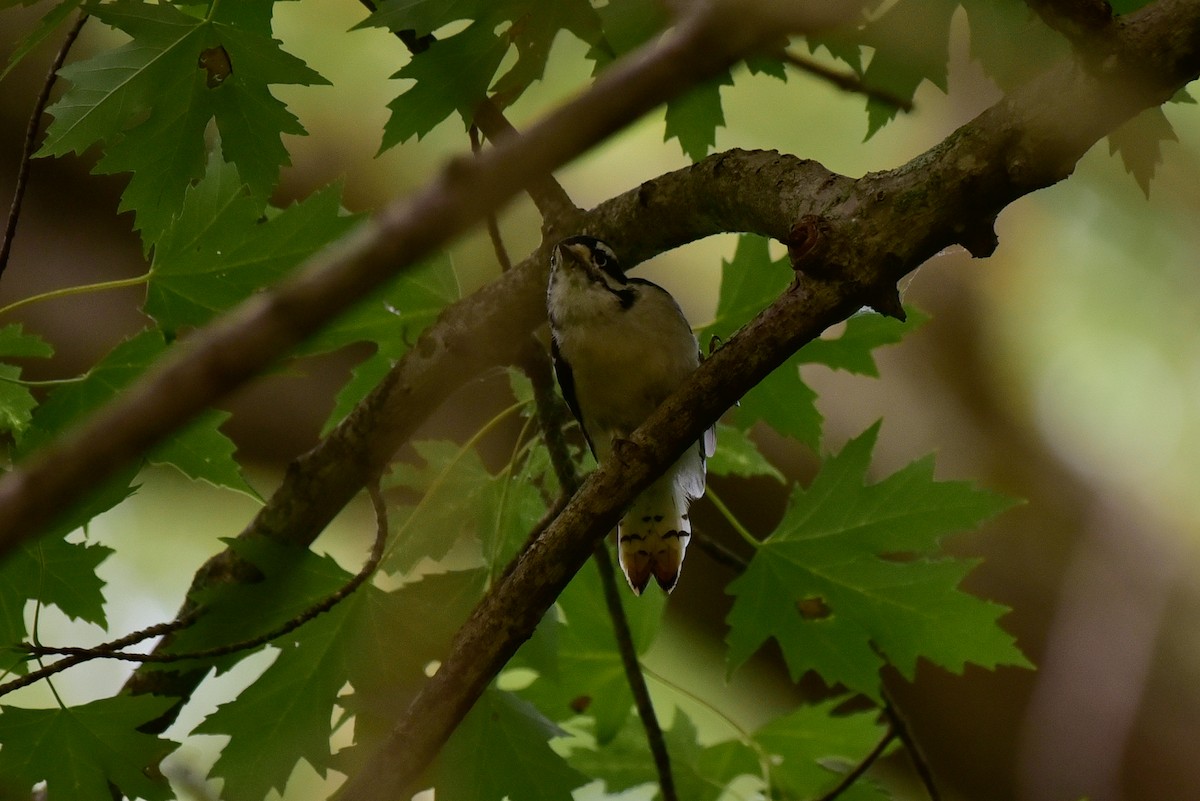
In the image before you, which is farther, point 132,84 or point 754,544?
point 754,544

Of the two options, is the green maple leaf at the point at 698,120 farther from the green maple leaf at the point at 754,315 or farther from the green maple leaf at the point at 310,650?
the green maple leaf at the point at 310,650

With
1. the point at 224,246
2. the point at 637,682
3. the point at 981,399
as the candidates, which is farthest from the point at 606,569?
the point at 981,399

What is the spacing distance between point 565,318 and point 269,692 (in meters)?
0.84

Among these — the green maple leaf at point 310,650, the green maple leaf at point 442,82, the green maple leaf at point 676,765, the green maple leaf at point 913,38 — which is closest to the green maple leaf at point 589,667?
the green maple leaf at point 676,765

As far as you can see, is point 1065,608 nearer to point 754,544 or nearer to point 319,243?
point 754,544

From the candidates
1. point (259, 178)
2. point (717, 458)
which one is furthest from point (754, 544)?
point (259, 178)

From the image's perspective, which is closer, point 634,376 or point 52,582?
point 52,582

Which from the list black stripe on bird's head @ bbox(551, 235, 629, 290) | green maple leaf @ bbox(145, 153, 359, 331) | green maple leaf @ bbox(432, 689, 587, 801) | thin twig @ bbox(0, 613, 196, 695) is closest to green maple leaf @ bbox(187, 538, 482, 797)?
green maple leaf @ bbox(432, 689, 587, 801)

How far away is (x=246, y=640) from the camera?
1649mm

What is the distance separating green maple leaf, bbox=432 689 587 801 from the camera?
162 centimetres

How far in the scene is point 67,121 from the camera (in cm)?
153

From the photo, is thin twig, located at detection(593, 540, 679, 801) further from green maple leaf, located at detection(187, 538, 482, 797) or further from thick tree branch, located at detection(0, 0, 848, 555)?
thick tree branch, located at detection(0, 0, 848, 555)

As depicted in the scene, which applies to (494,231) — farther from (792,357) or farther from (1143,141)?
(1143,141)

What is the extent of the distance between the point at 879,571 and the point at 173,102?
131cm
